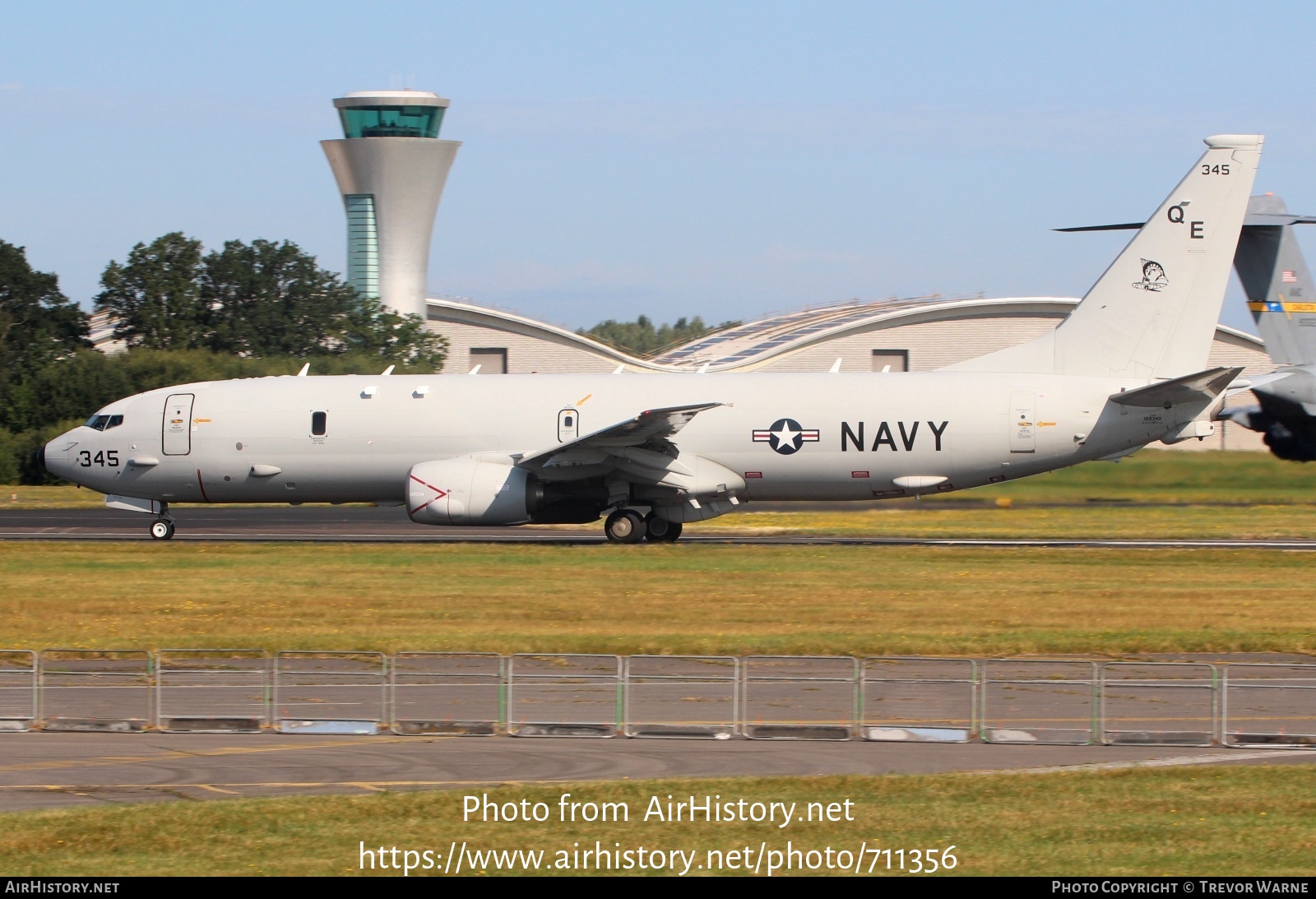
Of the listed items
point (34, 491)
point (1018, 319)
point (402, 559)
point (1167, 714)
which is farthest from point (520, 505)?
point (1018, 319)

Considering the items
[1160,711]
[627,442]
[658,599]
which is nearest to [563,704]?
[1160,711]

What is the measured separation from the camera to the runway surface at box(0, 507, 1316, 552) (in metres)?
37.9

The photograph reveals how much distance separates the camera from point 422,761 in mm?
14062

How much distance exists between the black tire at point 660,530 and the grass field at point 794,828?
78.1ft

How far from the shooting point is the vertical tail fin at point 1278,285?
4344cm

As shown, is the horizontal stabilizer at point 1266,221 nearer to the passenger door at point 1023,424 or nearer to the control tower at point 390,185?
the passenger door at point 1023,424

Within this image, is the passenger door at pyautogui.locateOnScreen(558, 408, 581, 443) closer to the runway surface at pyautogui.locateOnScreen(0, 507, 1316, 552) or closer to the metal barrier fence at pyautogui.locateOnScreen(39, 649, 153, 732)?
the runway surface at pyautogui.locateOnScreen(0, 507, 1316, 552)

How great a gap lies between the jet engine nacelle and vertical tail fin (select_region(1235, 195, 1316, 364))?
2244cm

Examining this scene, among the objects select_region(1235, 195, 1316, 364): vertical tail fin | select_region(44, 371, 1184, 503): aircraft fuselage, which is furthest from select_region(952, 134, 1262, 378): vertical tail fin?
select_region(1235, 195, 1316, 364): vertical tail fin

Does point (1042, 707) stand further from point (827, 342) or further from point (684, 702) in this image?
point (827, 342)

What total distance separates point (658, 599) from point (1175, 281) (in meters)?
16.7

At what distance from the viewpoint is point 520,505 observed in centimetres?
3538

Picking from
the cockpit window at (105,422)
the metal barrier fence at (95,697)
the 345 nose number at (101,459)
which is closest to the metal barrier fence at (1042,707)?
the metal barrier fence at (95,697)

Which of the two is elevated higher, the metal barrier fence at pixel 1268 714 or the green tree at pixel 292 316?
the green tree at pixel 292 316
